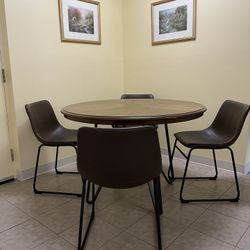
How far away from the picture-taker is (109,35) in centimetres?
314

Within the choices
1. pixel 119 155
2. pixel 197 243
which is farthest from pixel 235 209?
pixel 119 155

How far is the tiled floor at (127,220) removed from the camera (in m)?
1.59

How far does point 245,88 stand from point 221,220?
128cm

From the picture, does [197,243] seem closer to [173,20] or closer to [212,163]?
[212,163]

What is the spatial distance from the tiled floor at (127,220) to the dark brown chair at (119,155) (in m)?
0.49

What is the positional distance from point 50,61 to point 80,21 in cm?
59

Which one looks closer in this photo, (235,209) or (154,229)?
(154,229)

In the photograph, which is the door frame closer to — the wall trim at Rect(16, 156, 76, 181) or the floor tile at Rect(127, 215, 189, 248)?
the wall trim at Rect(16, 156, 76, 181)

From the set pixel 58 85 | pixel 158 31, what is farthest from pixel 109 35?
pixel 58 85

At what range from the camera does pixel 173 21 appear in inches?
110

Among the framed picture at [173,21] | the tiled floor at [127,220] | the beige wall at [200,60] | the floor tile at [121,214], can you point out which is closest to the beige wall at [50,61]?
the beige wall at [200,60]

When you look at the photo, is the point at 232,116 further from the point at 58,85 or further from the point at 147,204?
the point at 58,85

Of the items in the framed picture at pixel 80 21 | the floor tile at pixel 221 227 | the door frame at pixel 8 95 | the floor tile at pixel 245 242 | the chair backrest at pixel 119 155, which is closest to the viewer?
the chair backrest at pixel 119 155

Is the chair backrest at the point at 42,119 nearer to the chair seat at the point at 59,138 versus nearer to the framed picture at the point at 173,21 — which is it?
the chair seat at the point at 59,138
